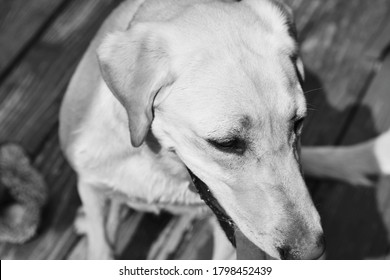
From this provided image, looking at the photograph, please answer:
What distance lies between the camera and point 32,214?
8.40 ft

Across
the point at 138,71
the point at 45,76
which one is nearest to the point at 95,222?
the point at 45,76

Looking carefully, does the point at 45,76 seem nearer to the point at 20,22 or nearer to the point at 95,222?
the point at 20,22

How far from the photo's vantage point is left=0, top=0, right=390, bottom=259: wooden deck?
107 inches

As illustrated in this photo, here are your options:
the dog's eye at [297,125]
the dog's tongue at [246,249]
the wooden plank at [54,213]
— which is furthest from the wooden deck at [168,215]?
the dog's eye at [297,125]

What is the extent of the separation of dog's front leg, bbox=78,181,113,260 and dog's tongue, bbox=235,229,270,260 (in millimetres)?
638

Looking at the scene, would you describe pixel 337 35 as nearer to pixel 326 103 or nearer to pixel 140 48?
pixel 326 103

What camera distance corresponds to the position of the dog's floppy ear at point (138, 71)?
179cm

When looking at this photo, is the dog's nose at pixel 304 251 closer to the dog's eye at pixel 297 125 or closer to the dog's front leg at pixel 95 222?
the dog's eye at pixel 297 125

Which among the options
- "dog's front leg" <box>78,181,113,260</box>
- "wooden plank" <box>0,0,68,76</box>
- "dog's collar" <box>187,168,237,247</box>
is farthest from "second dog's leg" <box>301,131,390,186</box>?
"wooden plank" <box>0,0,68,76</box>

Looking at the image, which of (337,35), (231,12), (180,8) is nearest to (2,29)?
(180,8)

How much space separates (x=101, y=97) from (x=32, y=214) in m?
0.76

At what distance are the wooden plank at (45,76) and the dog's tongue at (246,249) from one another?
110 cm

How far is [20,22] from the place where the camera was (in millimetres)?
2891

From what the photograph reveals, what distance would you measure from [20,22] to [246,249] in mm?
1580
